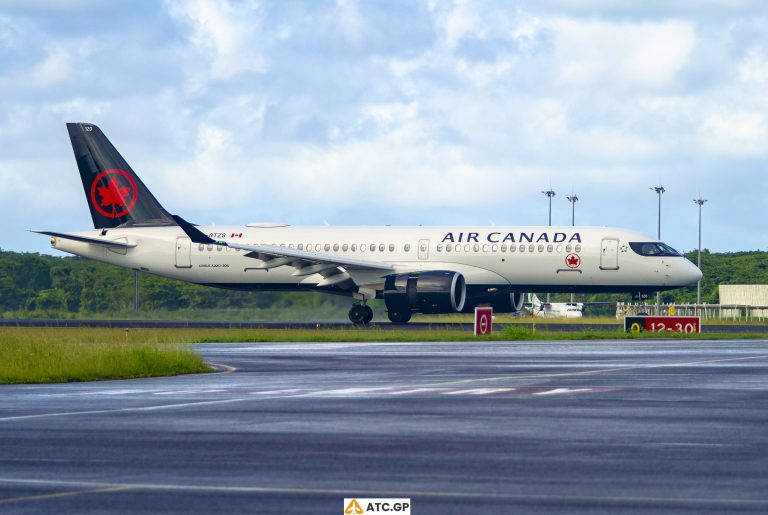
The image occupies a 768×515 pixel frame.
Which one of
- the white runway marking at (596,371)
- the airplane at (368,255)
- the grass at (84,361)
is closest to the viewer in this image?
the white runway marking at (596,371)

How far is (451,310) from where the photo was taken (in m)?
57.5

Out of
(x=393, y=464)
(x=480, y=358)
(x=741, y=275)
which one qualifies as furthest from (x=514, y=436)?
(x=741, y=275)

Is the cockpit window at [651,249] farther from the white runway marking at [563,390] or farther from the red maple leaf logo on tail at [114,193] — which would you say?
the white runway marking at [563,390]

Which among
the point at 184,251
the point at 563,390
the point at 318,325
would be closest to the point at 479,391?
the point at 563,390

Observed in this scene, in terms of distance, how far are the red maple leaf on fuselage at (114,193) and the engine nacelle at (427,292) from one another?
15.8 m

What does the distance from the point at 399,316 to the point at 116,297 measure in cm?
2602

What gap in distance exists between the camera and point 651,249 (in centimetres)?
5794

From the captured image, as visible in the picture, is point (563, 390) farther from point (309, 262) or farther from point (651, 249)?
point (309, 262)

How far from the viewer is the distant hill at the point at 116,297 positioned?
209ft

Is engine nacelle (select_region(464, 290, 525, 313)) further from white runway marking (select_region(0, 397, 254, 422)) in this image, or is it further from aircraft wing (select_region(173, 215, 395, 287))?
white runway marking (select_region(0, 397, 254, 422))

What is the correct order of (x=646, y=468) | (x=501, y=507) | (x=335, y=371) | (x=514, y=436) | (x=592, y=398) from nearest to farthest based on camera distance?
(x=501, y=507), (x=646, y=468), (x=514, y=436), (x=592, y=398), (x=335, y=371)

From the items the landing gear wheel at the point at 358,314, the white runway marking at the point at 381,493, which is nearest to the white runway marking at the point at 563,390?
the white runway marking at the point at 381,493

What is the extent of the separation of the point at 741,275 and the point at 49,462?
153552mm

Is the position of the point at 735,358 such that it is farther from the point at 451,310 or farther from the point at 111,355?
the point at 451,310
